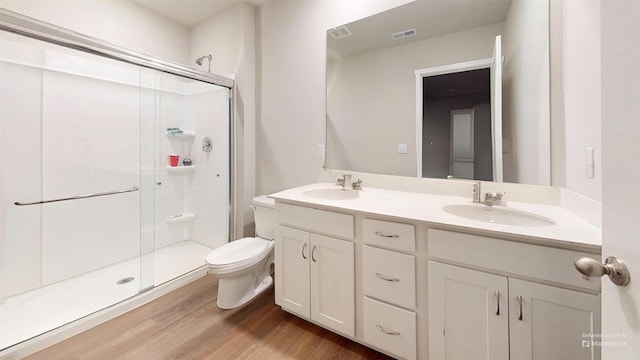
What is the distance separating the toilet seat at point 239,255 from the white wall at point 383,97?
0.89 meters

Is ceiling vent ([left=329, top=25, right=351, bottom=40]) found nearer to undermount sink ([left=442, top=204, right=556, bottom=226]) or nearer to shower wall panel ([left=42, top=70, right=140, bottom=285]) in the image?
undermount sink ([left=442, top=204, right=556, bottom=226])

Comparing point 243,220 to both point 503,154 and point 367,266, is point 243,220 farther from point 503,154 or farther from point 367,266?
point 503,154

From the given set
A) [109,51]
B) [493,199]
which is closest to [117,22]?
[109,51]

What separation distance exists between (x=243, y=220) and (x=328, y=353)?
5.09 ft

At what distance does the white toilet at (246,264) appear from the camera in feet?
5.78

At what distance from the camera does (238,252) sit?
1937 mm

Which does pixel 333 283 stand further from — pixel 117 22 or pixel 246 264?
pixel 117 22

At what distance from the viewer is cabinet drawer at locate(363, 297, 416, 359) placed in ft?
4.00

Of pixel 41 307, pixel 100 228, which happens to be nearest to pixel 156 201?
pixel 100 228

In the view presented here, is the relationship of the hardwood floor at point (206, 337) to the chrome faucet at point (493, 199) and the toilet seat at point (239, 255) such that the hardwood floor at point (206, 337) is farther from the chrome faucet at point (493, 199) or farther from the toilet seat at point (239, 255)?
the chrome faucet at point (493, 199)

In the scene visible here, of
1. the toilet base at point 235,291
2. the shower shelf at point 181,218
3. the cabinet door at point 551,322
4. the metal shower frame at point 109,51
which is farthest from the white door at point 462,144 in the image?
the shower shelf at point 181,218

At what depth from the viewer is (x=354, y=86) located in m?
1.96

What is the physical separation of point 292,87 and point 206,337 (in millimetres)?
2063

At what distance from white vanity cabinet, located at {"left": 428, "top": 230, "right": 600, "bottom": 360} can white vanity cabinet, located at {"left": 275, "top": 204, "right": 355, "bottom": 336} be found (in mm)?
438
